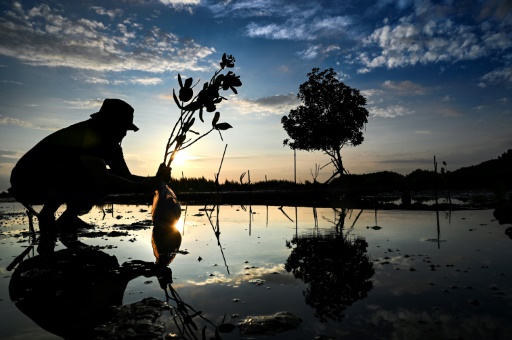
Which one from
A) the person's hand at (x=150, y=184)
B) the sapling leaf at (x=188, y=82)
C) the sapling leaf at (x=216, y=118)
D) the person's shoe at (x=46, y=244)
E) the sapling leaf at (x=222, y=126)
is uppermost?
the sapling leaf at (x=188, y=82)

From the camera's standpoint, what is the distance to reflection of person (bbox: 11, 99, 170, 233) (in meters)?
4.76

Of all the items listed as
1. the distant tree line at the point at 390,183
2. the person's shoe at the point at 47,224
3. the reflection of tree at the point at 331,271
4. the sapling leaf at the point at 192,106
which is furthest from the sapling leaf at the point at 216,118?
the distant tree line at the point at 390,183

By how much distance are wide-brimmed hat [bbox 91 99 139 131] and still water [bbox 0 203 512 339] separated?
189 centimetres

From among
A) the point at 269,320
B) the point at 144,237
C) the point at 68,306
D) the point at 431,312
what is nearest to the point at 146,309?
the point at 68,306

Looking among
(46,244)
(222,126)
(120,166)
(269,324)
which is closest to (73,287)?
(269,324)

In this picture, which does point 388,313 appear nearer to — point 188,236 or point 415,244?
point 415,244

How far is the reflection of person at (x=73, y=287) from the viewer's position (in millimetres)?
2009

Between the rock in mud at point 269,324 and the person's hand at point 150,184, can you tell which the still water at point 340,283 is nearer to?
the rock in mud at point 269,324

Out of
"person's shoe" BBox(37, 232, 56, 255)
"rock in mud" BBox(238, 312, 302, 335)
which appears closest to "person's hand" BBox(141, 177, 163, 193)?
"person's shoe" BBox(37, 232, 56, 255)

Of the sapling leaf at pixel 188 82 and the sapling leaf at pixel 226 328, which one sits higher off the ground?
the sapling leaf at pixel 188 82

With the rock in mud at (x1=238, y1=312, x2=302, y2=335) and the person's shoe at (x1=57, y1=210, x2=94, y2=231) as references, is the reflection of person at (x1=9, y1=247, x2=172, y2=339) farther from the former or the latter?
the person's shoe at (x1=57, y1=210, x2=94, y2=231)

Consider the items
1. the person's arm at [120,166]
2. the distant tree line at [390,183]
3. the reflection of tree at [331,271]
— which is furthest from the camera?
the distant tree line at [390,183]

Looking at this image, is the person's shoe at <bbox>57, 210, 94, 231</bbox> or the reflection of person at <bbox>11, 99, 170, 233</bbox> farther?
the person's shoe at <bbox>57, 210, 94, 231</bbox>

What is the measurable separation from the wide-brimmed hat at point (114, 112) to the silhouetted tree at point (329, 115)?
25763 millimetres
